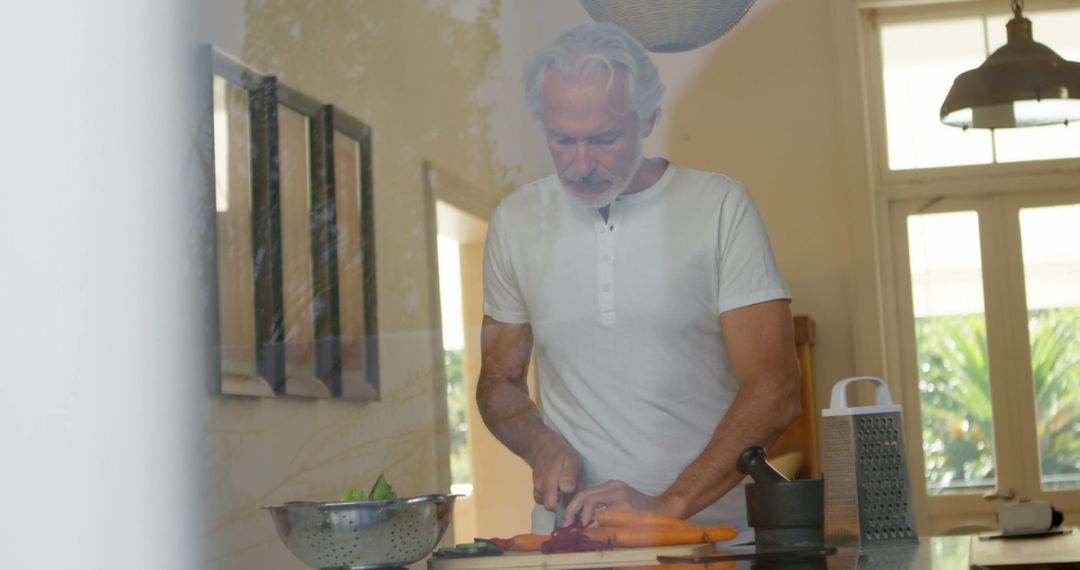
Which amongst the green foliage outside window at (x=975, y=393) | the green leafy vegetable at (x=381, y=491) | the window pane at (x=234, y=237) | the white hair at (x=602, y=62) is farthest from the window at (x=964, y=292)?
the window pane at (x=234, y=237)

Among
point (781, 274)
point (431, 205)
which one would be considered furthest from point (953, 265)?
point (431, 205)

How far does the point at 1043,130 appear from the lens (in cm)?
164

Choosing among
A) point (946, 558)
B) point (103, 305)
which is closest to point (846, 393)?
point (946, 558)

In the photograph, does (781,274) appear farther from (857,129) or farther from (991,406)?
(991,406)

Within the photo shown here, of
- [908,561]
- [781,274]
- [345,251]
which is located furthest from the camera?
[345,251]

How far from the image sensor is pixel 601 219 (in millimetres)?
1400

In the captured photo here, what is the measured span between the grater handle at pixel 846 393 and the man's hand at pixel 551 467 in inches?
11.5

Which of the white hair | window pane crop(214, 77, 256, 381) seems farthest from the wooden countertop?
the white hair

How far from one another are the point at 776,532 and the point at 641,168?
0.42 meters

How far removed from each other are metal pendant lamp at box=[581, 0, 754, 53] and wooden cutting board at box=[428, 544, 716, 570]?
558 millimetres

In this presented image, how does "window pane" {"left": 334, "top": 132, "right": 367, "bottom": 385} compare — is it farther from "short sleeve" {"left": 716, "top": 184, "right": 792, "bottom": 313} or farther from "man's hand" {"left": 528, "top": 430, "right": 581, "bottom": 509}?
"short sleeve" {"left": 716, "top": 184, "right": 792, "bottom": 313}

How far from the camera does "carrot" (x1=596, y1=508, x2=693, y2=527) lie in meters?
1.35

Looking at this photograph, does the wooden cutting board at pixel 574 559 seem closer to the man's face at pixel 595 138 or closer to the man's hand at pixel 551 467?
the man's hand at pixel 551 467

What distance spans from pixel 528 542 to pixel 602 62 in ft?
1.80
